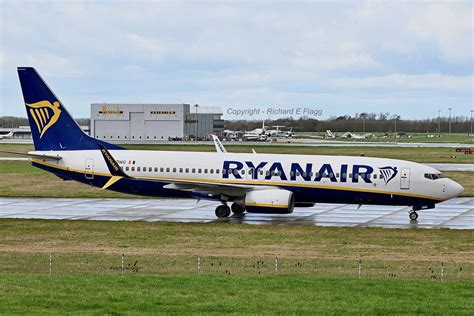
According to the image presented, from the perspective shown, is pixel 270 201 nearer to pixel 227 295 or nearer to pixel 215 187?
pixel 215 187

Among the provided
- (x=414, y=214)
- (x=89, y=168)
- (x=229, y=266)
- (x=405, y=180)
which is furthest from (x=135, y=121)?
(x=229, y=266)

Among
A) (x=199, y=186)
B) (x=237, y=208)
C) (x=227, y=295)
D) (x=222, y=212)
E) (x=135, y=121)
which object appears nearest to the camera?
(x=227, y=295)

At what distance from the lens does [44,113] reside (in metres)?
51.5

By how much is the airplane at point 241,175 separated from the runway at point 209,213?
101 cm

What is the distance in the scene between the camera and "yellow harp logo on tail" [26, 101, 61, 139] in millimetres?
51375

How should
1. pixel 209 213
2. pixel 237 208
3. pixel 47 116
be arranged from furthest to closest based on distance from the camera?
pixel 47 116 → pixel 209 213 → pixel 237 208

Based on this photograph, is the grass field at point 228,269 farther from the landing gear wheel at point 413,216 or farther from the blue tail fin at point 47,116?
the blue tail fin at point 47,116

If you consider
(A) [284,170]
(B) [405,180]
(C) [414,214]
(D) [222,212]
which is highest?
(A) [284,170]

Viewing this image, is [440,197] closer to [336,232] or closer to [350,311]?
[336,232]

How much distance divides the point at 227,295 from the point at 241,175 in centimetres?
2399

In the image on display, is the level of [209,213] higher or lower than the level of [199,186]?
lower

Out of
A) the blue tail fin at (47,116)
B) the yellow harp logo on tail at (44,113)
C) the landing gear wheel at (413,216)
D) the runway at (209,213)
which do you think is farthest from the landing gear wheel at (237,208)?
the yellow harp logo on tail at (44,113)

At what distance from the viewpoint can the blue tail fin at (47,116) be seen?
51125 millimetres

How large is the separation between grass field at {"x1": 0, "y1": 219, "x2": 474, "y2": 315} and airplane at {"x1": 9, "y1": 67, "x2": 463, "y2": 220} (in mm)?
4186
